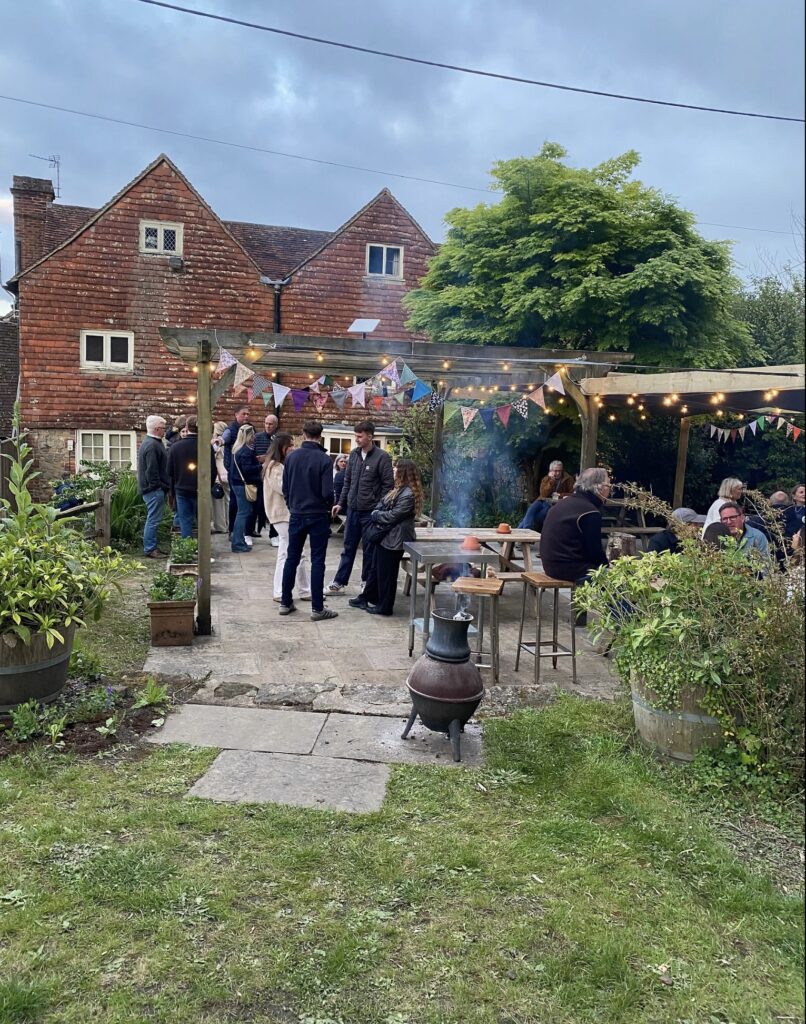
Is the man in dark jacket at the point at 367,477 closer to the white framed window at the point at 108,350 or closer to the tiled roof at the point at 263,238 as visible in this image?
the white framed window at the point at 108,350

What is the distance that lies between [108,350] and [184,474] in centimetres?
930

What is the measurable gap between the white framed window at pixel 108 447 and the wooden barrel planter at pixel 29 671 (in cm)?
1285

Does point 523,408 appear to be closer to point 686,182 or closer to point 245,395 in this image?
point 686,182

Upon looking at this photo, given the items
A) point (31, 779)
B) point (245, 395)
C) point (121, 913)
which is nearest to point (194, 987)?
point (121, 913)

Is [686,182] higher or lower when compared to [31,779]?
higher

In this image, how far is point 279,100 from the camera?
2.94 meters

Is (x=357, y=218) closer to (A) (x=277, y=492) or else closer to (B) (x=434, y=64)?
(A) (x=277, y=492)

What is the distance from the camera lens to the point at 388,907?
2816 mm

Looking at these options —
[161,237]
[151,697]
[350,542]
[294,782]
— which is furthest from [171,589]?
[161,237]

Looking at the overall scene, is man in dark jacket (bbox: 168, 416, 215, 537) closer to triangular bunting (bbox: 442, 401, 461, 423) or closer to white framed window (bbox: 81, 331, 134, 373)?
triangular bunting (bbox: 442, 401, 461, 423)

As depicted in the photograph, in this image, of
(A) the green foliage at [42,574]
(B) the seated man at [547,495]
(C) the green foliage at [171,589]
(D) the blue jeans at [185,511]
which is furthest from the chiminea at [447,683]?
(D) the blue jeans at [185,511]

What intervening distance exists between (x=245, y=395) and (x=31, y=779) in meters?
14.2

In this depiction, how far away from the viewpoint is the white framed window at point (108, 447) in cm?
1680

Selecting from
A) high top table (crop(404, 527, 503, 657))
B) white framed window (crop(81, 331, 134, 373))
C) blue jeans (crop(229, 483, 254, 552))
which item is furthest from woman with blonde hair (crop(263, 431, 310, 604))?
white framed window (crop(81, 331, 134, 373))
